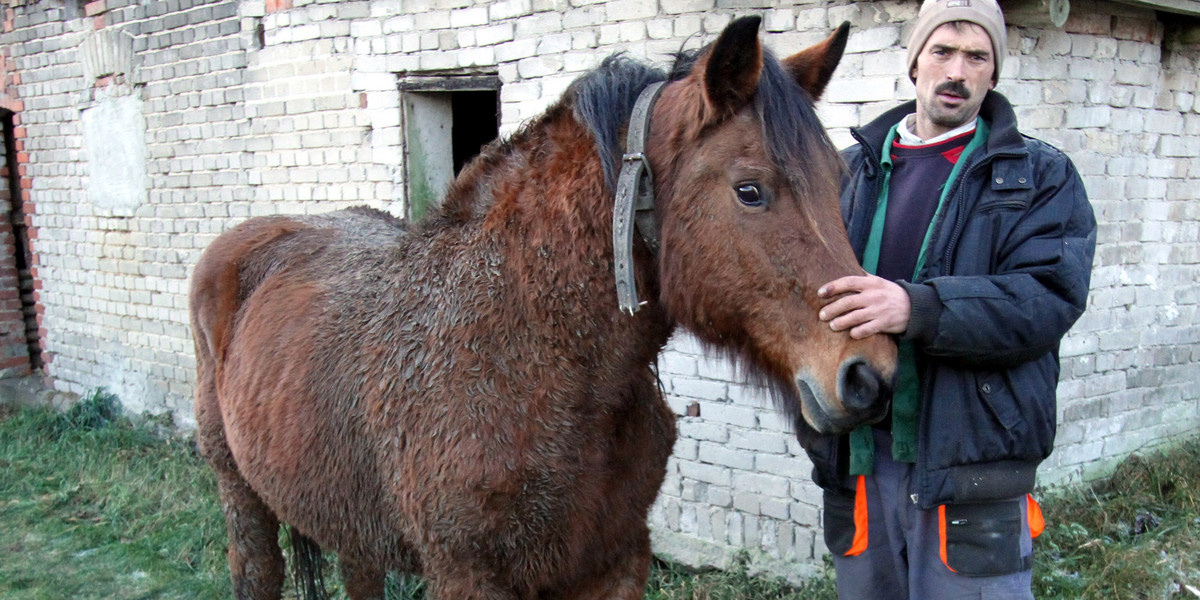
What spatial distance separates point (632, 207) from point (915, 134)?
0.90m

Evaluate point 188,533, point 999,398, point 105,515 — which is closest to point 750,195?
point 999,398

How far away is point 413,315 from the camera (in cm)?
246

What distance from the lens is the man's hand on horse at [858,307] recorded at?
1760mm

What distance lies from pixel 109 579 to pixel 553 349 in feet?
13.5

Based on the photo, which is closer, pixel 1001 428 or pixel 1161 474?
pixel 1001 428

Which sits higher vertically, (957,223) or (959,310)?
(957,223)

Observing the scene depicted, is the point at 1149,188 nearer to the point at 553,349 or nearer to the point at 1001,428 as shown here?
the point at 1001,428

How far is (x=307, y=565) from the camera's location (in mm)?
3891

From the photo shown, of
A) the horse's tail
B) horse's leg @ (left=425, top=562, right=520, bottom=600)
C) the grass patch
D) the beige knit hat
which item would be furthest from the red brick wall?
the beige knit hat

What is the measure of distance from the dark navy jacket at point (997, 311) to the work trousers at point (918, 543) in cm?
9

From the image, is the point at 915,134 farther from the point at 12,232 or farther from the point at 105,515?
the point at 12,232

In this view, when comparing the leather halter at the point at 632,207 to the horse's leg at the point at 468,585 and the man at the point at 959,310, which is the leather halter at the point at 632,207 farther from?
the horse's leg at the point at 468,585

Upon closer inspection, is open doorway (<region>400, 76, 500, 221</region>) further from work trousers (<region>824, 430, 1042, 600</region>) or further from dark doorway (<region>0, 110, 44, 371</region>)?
dark doorway (<region>0, 110, 44, 371</region>)

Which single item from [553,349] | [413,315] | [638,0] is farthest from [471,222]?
[638,0]
